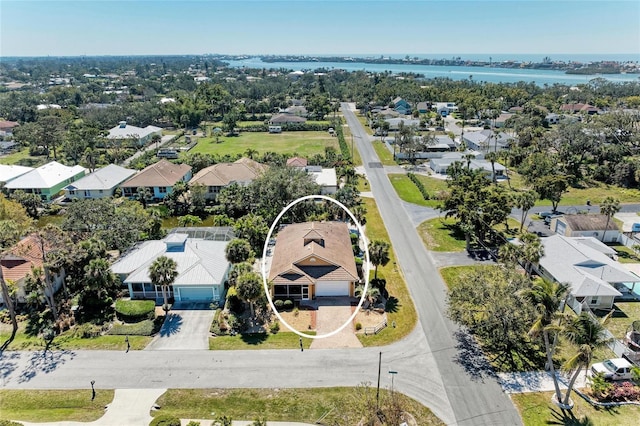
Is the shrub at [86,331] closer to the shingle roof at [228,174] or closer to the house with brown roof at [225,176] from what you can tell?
the house with brown roof at [225,176]

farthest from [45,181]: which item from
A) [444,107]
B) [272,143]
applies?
[444,107]

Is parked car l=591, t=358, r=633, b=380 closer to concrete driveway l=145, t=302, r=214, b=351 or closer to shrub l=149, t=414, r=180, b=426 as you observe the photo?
shrub l=149, t=414, r=180, b=426

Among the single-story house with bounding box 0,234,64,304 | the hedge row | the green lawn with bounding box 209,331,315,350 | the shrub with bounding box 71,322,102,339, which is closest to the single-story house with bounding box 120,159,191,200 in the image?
the single-story house with bounding box 0,234,64,304

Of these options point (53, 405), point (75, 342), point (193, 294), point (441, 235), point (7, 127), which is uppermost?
point (7, 127)

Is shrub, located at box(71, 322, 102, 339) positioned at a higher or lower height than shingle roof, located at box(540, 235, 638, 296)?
lower

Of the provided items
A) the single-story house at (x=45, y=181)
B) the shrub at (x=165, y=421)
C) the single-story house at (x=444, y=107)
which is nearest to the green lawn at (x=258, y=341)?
the shrub at (x=165, y=421)

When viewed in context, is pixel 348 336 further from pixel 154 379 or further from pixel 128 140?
pixel 128 140

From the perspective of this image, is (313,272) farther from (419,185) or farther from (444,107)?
(444,107)
